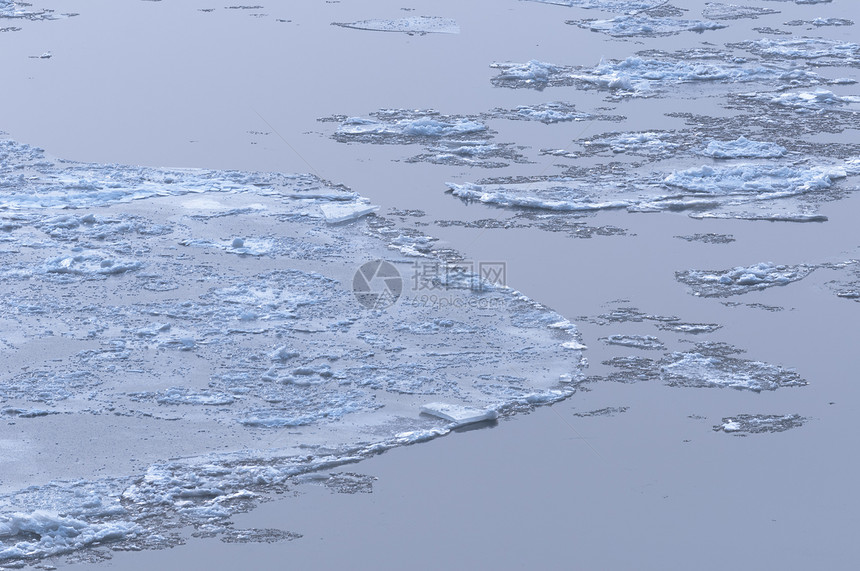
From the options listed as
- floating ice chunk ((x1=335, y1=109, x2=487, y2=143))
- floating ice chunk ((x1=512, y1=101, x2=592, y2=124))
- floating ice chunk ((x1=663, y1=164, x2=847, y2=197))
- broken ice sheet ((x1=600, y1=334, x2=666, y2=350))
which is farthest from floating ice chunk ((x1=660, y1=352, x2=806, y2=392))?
floating ice chunk ((x1=512, y1=101, x2=592, y2=124))

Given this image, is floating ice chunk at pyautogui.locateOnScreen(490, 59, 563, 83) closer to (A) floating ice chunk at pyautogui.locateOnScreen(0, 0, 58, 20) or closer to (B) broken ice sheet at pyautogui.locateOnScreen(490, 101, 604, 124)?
(B) broken ice sheet at pyautogui.locateOnScreen(490, 101, 604, 124)

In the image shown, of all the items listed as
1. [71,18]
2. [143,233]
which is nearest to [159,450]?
[143,233]

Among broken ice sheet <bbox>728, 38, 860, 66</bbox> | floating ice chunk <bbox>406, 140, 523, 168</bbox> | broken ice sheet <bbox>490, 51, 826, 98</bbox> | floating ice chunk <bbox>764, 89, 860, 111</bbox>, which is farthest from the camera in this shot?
broken ice sheet <bbox>728, 38, 860, 66</bbox>

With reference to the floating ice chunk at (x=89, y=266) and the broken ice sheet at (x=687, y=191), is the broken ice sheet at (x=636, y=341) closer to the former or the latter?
the broken ice sheet at (x=687, y=191)

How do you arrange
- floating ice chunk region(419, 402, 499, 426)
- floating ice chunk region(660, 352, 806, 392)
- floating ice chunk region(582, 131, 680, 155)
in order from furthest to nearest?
floating ice chunk region(582, 131, 680, 155) < floating ice chunk region(660, 352, 806, 392) < floating ice chunk region(419, 402, 499, 426)

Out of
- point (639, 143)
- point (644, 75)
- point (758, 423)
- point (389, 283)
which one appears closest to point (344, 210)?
point (389, 283)

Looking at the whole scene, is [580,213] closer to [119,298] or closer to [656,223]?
[656,223]

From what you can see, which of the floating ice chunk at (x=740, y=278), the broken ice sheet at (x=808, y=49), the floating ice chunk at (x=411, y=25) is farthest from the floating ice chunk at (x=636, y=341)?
the floating ice chunk at (x=411, y=25)
